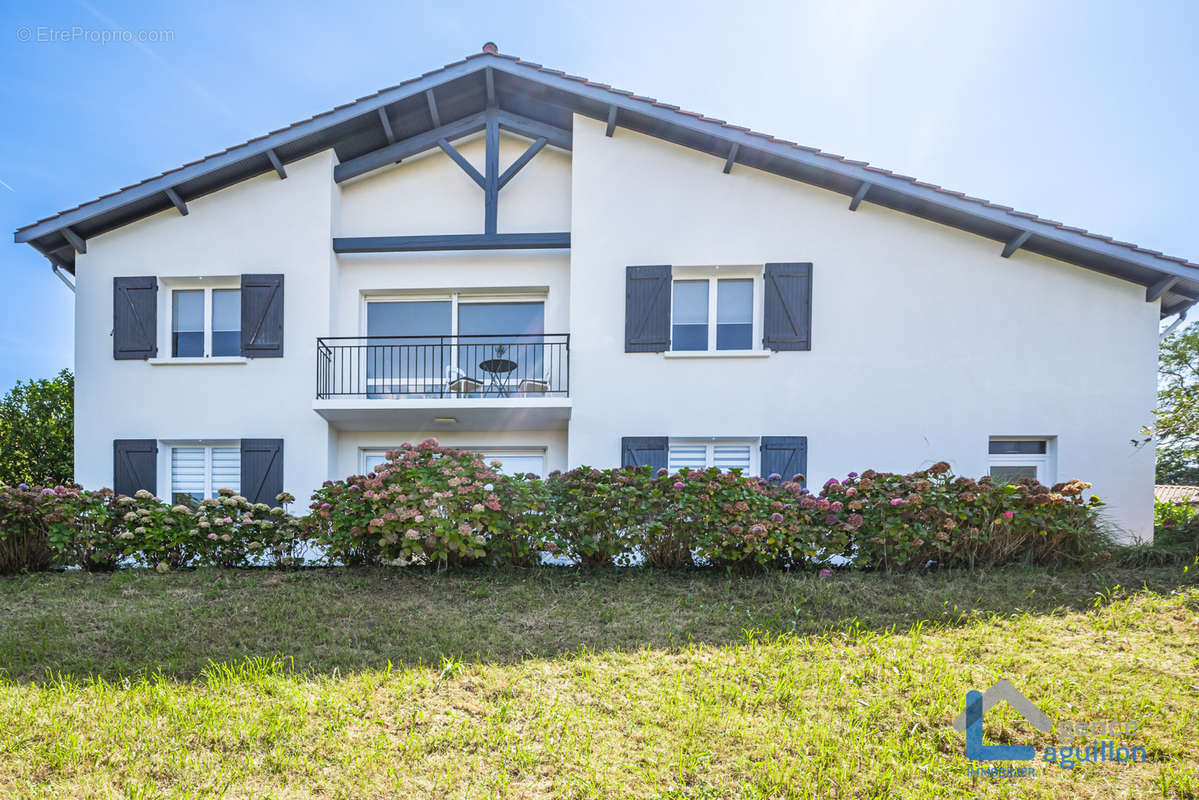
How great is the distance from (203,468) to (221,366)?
173 centimetres

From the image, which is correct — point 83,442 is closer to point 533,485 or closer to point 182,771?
point 533,485

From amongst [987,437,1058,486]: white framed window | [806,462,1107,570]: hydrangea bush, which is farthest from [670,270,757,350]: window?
[987,437,1058,486]: white framed window

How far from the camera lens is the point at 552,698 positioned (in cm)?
386

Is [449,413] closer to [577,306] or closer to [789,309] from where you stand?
[577,306]

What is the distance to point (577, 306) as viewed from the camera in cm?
911

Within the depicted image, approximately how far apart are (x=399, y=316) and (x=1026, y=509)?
9.51m

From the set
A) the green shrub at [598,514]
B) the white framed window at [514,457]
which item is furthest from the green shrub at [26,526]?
the green shrub at [598,514]

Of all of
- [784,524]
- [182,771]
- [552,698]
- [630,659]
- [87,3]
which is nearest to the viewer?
[182,771]

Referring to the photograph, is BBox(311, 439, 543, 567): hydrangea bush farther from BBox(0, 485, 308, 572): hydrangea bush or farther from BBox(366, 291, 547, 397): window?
BBox(366, 291, 547, 397): window

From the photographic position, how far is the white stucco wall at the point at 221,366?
9227mm

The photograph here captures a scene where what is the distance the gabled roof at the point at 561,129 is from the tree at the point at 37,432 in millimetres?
3933

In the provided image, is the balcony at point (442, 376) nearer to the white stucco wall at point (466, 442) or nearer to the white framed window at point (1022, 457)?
the white stucco wall at point (466, 442)

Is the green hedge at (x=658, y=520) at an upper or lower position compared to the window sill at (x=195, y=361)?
lower

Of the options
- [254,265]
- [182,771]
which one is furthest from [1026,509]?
[254,265]
